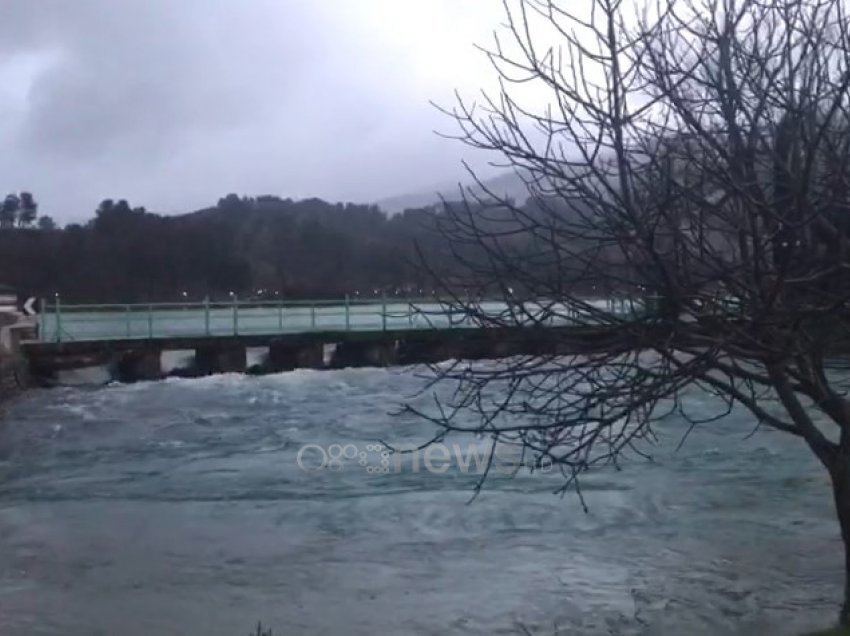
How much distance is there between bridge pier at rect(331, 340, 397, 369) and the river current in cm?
1366

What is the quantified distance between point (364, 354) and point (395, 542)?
2266 centimetres

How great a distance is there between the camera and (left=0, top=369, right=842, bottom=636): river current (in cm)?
933

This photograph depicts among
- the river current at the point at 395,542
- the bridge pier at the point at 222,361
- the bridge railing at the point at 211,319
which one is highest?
the bridge railing at the point at 211,319

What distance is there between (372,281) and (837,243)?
1636cm

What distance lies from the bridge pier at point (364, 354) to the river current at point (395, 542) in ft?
44.8

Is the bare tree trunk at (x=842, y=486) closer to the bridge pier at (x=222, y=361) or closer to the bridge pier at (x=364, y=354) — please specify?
the bridge pier at (x=222, y=361)

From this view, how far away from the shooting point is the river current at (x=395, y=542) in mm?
9329

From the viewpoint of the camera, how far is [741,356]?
556 cm

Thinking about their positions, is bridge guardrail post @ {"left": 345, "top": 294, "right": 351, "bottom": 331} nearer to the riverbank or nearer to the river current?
the riverbank

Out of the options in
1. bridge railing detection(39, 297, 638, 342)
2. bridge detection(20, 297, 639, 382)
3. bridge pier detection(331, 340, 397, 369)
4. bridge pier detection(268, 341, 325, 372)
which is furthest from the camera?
bridge pier detection(331, 340, 397, 369)

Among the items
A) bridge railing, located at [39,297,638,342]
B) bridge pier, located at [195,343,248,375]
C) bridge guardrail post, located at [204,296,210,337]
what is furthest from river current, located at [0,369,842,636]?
bridge guardrail post, located at [204,296,210,337]

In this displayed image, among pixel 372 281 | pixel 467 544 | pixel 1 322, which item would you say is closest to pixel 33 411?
pixel 1 322

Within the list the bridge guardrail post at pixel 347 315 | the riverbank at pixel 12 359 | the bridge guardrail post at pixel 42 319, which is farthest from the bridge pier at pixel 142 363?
the bridge guardrail post at pixel 347 315

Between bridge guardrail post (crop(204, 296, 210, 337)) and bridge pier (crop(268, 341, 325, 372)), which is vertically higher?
bridge guardrail post (crop(204, 296, 210, 337))
